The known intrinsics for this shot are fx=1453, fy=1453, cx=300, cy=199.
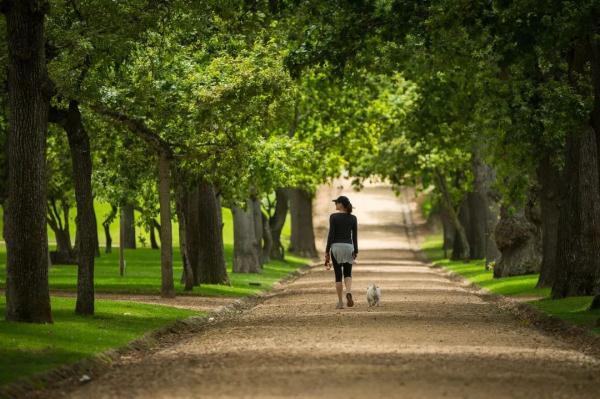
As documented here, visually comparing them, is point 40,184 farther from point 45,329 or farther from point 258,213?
point 258,213

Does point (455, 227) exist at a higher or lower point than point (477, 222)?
lower

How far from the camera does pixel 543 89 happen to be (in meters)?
26.5

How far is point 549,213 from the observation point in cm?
3634

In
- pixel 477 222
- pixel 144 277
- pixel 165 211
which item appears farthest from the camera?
pixel 477 222

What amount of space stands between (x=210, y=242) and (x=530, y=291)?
30.6 feet

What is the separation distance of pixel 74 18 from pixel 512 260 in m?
22.7

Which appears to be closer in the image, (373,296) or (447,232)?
(373,296)

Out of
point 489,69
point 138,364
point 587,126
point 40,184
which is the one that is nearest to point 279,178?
point 489,69

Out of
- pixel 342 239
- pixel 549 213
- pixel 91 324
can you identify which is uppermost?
pixel 549 213

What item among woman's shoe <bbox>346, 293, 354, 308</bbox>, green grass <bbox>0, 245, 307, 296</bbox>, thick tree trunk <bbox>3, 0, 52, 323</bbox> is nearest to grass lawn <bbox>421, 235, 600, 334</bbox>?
woman's shoe <bbox>346, 293, 354, 308</bbox>

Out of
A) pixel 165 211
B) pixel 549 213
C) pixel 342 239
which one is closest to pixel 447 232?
pixel 549 213

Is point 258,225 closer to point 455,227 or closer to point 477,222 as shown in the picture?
point 477,222

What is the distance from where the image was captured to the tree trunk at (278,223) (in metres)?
61.8

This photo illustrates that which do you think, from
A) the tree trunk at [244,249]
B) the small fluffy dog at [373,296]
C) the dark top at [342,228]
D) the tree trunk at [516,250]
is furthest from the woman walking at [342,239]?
the tree trunk at [244,249]
